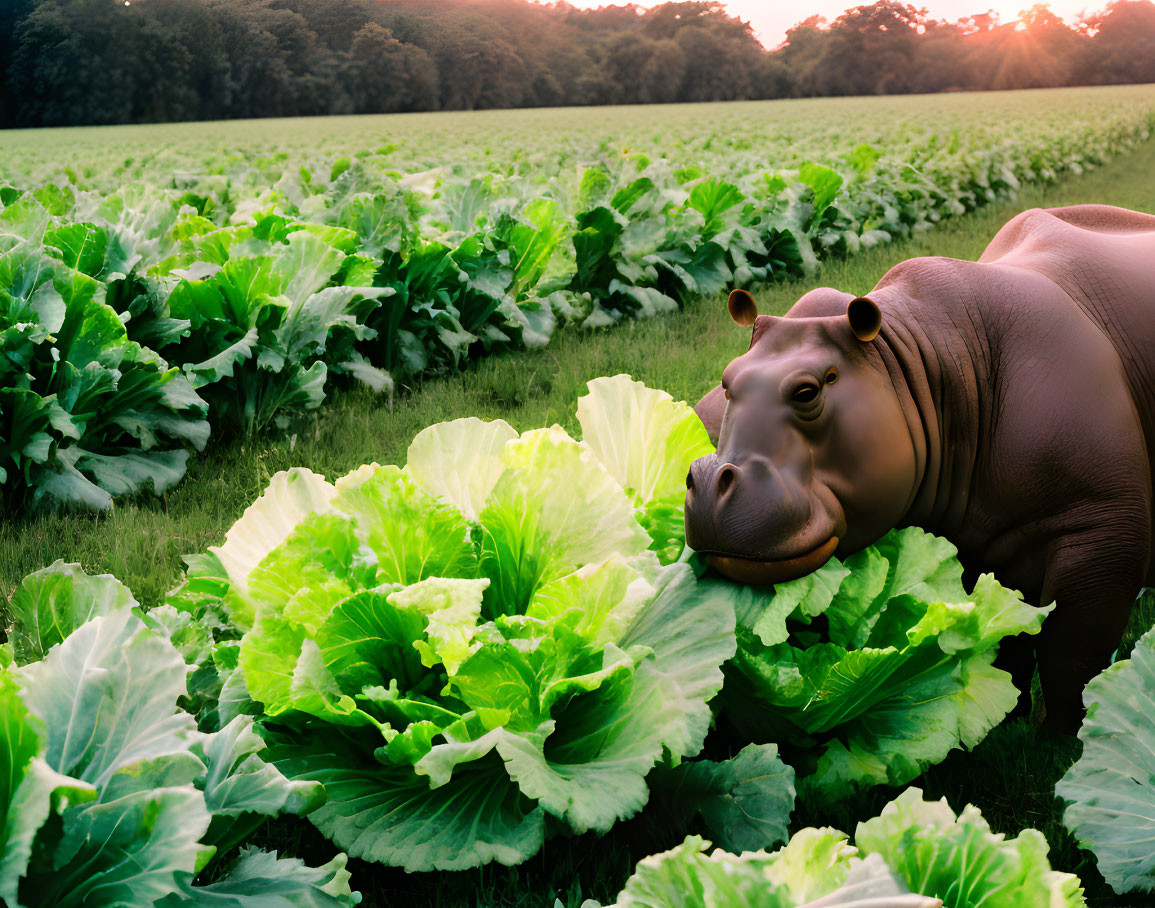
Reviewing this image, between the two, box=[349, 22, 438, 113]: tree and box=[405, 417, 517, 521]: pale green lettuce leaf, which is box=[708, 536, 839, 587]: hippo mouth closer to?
box=[405, 417, 517, 521]: pale green lettuce leaf

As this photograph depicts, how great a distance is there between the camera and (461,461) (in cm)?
241

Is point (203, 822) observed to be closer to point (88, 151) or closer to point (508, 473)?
point (508, 473)

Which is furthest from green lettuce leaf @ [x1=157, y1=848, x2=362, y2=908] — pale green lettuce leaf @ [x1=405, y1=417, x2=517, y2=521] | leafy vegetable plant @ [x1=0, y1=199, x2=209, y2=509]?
leafy vegetable plant @ [x1=0, y1=199, x2=209, y2=509]

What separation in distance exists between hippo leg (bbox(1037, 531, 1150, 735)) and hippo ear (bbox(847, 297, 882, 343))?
71cm

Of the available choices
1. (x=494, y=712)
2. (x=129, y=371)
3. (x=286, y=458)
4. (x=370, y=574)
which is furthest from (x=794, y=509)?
(x=129, y=371)

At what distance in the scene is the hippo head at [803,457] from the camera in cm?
208

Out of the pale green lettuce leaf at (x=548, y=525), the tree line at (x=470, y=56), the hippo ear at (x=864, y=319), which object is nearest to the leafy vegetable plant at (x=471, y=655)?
the pale green lettuce leaf at (x=548, y=525)

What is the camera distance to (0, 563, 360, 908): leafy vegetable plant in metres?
1.36

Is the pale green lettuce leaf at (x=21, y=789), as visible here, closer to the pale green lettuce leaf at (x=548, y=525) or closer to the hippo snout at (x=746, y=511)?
the pale green lettuce leaf at (x=548, y=525)

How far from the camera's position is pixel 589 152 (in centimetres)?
1634

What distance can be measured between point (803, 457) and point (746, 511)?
0.23 metres

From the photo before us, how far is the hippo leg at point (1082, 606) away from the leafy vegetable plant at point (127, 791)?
1.80 meters

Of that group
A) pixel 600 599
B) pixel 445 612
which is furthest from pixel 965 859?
pixel 445 612

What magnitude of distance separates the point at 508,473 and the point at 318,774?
0.71 m
